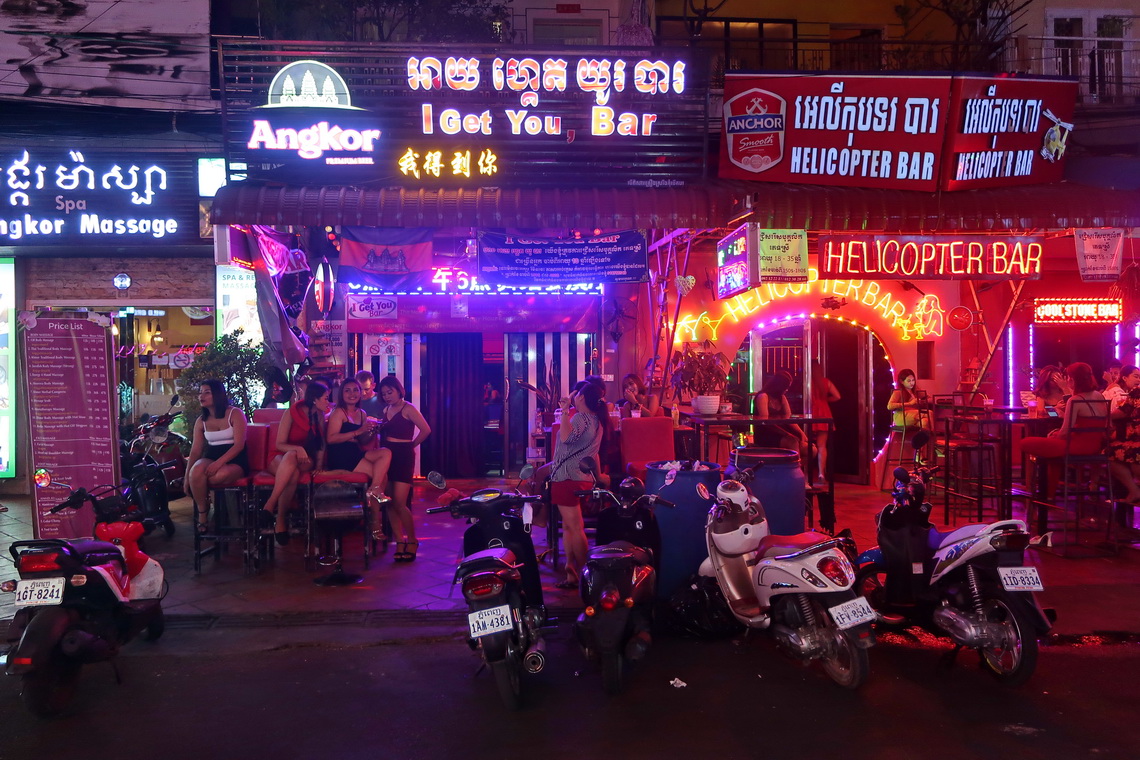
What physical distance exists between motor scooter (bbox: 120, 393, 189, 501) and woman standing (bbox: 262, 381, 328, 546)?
236 cm

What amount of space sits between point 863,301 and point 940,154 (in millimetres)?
2811

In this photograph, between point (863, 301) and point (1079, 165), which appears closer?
point (1079, 165)

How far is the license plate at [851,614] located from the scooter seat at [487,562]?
2.07 meters

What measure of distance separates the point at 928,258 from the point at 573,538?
236 inches

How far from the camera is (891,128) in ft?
33.3

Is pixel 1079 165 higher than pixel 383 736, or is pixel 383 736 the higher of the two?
pixel 1079 165

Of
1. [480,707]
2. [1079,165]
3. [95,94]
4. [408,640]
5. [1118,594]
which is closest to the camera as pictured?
[480,707]

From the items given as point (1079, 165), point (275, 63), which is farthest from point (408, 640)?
point (1079, 165)

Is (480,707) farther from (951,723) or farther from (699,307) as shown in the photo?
(699,307)

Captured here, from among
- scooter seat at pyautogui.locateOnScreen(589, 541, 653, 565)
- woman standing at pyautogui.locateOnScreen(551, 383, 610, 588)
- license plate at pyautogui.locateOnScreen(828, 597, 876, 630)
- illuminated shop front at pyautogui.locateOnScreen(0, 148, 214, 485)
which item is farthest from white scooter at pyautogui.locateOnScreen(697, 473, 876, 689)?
illuminated shop front at pyautogui.locateOnScreen(0, 148, 214, 485)

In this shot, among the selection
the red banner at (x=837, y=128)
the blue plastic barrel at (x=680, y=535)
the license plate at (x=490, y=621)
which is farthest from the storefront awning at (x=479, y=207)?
the license plate at (x=490, y=621)

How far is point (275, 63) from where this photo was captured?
32.6 ft

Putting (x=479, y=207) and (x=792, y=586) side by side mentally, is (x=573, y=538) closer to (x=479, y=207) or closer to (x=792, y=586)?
(x=792, y=586)

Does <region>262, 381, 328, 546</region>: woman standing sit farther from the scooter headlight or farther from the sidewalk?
the scooter headlight
